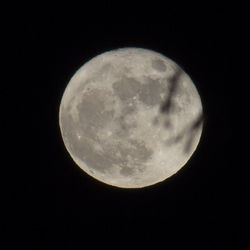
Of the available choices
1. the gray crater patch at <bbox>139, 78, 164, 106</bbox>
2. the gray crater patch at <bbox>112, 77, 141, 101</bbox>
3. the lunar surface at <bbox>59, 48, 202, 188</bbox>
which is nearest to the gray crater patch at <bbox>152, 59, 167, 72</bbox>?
the lunar surface at <bbox>59, 48, 202, 188</bbox>

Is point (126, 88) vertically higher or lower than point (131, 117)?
higher

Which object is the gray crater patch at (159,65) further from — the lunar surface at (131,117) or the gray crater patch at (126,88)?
the gray crater patch at (126,88)

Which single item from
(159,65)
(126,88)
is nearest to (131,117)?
(126,88)

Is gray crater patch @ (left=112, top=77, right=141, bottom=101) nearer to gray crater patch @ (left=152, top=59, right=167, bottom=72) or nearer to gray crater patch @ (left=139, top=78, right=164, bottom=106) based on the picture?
gray crater patch @ (left=139, top=78, right=164, bottom=106)

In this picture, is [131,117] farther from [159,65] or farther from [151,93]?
[159,65]

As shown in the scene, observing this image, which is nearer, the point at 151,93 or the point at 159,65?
the point at 151,93

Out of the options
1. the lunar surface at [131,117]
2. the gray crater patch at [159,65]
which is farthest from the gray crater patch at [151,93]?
the gray crater patch at [159,65]
